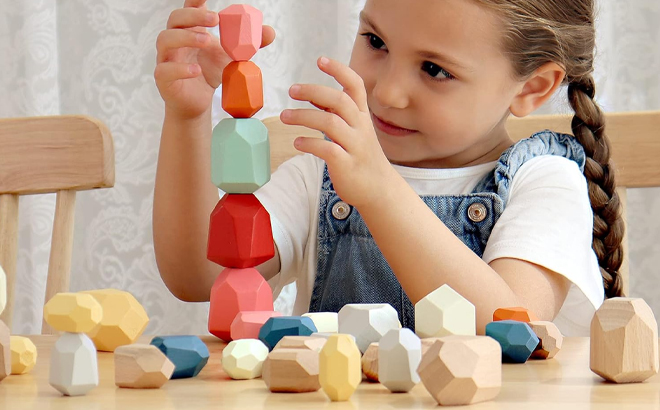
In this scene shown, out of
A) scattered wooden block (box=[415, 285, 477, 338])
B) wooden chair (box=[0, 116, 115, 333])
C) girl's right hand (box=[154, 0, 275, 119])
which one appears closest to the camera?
scattered wooden block (box=[415, 285, 477, 338])

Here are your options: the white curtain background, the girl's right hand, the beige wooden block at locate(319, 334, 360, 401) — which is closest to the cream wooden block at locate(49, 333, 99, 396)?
the beige wooden block at locate(319, 334, 360, 401)

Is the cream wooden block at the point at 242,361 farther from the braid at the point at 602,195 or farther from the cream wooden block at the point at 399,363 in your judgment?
the braid at the point at 602,195

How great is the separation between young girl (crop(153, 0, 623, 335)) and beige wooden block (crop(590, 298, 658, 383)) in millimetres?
283

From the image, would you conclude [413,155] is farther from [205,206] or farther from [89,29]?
[89,29]

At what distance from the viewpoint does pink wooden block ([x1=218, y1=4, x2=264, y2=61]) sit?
1.94 ft

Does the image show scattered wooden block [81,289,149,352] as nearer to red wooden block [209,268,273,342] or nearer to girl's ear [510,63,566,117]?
red wooden block [209,268,273,342]

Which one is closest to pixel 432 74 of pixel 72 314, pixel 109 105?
pixel 72 314

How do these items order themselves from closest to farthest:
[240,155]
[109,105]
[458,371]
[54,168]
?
[458,371]
[240,155]
[54,168]
[109,105]

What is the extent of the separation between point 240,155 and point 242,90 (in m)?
0.05

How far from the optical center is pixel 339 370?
0.37 meters

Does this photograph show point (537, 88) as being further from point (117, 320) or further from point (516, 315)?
point (117, 320)

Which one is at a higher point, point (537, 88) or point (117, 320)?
point (537, 88)

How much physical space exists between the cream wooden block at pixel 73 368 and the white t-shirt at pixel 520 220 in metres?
0.50

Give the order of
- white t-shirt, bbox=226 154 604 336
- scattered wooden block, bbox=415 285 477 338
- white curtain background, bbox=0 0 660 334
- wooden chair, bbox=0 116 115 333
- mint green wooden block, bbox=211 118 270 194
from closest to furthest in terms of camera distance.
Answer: scattered wooden block, bbox=415 285 477 338, mint green wooden block, bbox=211 118 270 194, white t-shirt, bbox=226 154 604 336, wooden chair, bbox=0 116 115 333, white curtain background, bbox=0 0 660 334
